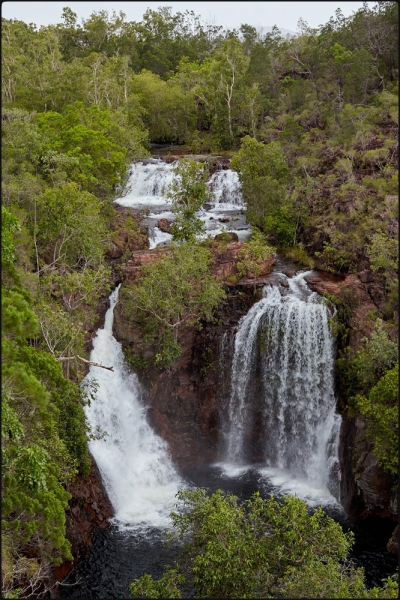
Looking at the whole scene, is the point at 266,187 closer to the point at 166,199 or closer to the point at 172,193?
the point at 166,199

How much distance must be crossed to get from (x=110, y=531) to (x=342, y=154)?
78.7ft

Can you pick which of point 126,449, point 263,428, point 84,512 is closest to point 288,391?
point 263,428

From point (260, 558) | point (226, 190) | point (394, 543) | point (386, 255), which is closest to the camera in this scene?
point (260, 558)

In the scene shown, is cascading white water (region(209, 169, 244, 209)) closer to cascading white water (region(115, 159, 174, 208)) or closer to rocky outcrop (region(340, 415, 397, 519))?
cascading white water (region(115, 159, 174, 208))

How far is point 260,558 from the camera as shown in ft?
42.2

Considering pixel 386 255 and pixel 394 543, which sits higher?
pixel 386 255

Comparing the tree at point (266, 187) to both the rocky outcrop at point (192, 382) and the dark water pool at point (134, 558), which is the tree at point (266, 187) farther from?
the dark water pool at point (134, 558)

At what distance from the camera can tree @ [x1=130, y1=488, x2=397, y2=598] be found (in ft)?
38.5

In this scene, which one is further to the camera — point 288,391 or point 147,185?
point 147,185

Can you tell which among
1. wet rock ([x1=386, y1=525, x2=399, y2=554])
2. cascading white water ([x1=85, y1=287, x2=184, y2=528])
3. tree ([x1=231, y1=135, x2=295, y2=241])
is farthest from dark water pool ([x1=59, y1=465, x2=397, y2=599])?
tree ([x1=231, y1=135, x2=295, y2=241])

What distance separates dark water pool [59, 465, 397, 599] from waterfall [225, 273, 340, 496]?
2.63 metres

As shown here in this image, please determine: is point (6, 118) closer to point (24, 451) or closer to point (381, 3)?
point (24, 451)

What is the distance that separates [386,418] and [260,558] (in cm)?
615

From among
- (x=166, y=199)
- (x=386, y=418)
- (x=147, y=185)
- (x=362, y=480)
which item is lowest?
(x=362, y=480)
